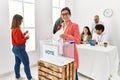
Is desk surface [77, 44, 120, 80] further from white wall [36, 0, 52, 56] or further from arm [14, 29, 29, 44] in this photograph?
white wall [36, 0, 52, 56]

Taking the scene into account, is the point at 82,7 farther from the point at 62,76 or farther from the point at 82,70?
the point at 62,76

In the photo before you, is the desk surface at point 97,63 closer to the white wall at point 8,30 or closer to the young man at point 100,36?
the young man at point 100,36

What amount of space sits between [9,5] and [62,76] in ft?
7.75

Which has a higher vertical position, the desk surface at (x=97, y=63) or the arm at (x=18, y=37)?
the arm at (x=18, y=37)

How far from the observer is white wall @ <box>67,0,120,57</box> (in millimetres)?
4219

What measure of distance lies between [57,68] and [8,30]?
6.52 feet

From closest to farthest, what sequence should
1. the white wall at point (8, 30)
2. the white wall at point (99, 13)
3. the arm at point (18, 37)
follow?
1. the arm at point (18, 37)
2. the white wall at point (8, 30)
3. the white wall at point (99, 13)

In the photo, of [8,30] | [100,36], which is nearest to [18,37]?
[8,30]

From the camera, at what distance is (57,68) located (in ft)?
5.76

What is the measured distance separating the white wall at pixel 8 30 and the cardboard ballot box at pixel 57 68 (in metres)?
1.60

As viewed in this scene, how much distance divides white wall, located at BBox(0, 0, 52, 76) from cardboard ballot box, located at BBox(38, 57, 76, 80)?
1.60m

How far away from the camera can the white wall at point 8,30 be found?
3.14 meters

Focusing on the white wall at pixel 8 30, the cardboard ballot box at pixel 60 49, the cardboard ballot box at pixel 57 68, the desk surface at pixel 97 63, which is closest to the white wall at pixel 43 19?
the white wall at pixel 8 30

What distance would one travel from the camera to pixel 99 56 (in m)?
2.65
